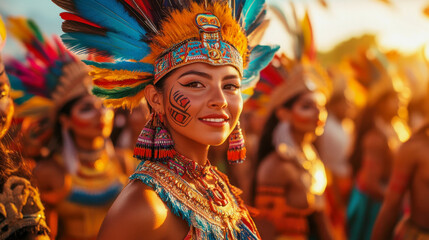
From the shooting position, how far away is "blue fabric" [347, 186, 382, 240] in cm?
722

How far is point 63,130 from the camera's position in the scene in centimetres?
559

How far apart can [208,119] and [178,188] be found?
0.37 meters

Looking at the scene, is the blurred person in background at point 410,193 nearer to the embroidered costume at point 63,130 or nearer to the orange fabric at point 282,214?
the orange fabric at point 282,214

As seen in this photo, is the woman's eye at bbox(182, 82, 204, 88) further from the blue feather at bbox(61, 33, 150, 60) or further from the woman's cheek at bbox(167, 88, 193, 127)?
the blue feather at bbox(61, 33, 150, 60)

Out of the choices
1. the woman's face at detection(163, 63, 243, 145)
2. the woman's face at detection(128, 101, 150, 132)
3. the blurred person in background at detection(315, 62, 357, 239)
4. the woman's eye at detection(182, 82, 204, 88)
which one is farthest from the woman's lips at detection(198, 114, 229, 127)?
the blurred person in background at detection(315, 62, 357, 239)

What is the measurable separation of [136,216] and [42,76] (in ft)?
12.4

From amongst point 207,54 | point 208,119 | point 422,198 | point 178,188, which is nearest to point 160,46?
point 207,54

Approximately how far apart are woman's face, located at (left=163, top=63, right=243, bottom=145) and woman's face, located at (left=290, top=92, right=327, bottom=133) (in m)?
3.38

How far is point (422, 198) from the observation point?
4168 millimetres

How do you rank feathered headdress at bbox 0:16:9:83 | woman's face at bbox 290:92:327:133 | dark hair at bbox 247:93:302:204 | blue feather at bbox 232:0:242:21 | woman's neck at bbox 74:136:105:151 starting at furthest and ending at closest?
dark hair at bbox 247:93:302:204, woman's face at bbox 290:92:327:133, woman's neck at bbox 74:136:105:151, blue feather at bbox 232:0:242:21, feathered headdress at bbox 0:16:9:83

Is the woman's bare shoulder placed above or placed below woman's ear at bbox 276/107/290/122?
below

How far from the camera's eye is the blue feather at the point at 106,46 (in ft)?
7.94

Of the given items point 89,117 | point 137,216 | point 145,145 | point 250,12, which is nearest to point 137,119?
point 89,117

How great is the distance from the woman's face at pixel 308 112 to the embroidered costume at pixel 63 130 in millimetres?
2232
